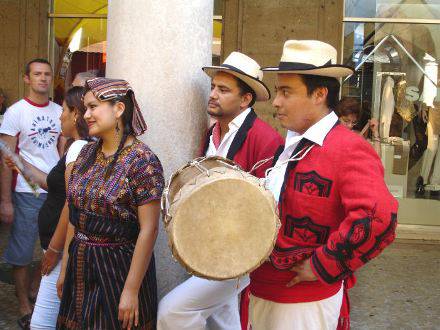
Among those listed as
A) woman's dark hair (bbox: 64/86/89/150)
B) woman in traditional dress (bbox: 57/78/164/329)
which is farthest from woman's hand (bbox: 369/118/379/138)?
woman in traditional dress (bbox: 57/78/164/329)

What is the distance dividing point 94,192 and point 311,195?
996 millimetres

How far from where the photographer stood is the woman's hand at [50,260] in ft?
12.1

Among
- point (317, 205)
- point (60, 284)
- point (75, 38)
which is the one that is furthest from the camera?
point (75, 38)

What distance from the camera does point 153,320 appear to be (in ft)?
10.6

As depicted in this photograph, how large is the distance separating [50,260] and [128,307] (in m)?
0.87

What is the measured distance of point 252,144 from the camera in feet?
11.8

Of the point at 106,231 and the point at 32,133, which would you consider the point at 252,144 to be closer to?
the point at 106,231

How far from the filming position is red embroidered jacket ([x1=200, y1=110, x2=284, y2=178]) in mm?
3527

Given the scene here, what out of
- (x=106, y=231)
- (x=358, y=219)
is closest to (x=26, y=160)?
(x=106, y=231)

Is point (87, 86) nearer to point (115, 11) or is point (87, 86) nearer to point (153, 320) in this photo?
point (115, 11)

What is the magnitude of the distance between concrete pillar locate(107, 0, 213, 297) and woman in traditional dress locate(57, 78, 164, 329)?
0.46m

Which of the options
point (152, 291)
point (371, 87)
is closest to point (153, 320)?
point (152, 291)

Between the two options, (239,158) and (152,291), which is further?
(239,158)

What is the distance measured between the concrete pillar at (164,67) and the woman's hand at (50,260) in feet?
1.83
